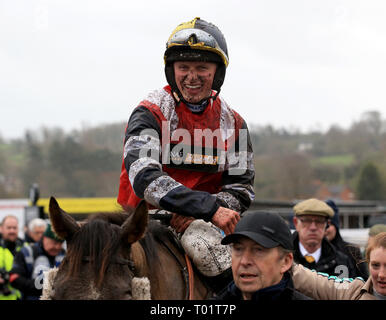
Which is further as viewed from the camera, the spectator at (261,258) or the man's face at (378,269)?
the man's face at (378,269)

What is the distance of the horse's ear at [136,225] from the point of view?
9.95 feet

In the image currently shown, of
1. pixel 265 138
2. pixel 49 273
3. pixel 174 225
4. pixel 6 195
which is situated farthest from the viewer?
pixel 265 138

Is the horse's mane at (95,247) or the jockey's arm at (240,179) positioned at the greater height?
the jockey's arm at (240,179)

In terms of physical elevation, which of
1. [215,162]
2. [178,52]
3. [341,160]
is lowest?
[215,162]

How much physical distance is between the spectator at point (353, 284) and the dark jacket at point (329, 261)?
273 cm

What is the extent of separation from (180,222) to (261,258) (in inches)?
49.1

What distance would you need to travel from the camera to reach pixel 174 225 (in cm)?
401

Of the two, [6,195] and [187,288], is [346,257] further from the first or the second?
[6,195]

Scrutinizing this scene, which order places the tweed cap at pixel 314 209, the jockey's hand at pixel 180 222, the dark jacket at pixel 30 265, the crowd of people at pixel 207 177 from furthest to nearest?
the dark jacket at pixel 30 265 < the tweed cap at pixel 314 209 < the jockey's hand at pixel 180 222 < the crowd of people at pixel 207 177

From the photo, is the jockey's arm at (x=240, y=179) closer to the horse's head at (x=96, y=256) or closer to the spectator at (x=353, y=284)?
the spectator at (x=353, y=284)

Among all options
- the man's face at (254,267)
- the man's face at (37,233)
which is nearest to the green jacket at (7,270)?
the man's face at (37,233)

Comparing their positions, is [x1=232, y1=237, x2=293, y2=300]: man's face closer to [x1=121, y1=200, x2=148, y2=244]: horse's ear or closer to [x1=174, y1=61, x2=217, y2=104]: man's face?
[x1=121, y1=200, x2=148, y2=244]: horse's ear
